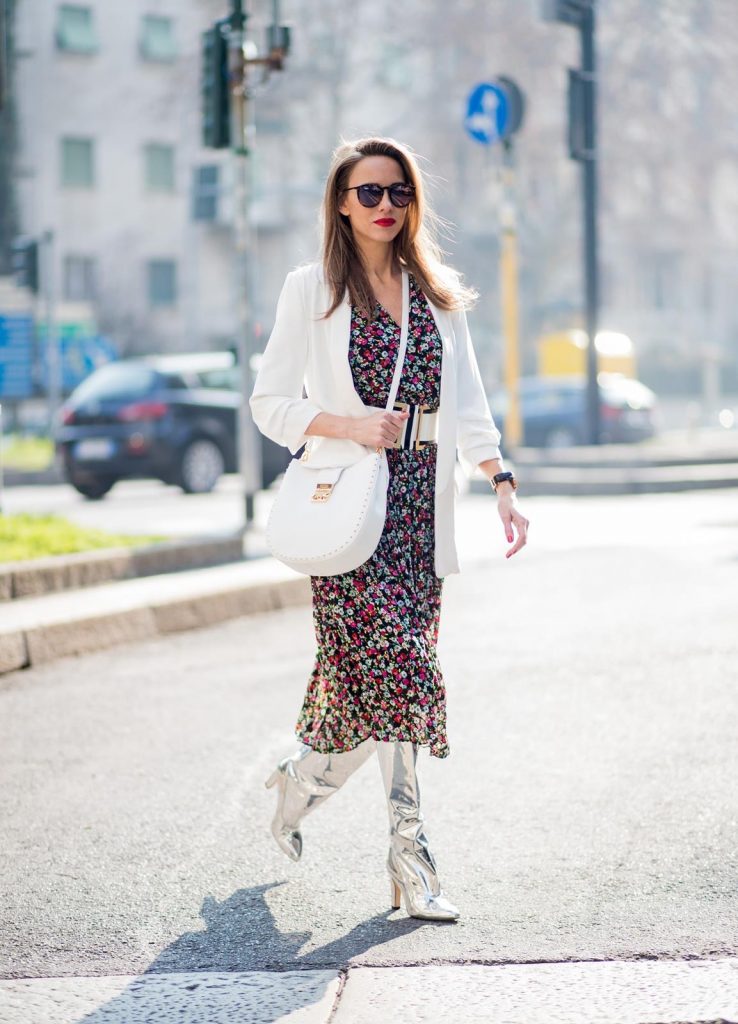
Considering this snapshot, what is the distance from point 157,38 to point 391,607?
152 ft

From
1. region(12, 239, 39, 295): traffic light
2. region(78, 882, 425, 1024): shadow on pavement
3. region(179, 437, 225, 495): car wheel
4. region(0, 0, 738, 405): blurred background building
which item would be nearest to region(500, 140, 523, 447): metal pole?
region(179, 437, 225, 495): car wheel

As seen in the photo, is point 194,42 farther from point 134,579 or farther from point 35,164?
point 134,579

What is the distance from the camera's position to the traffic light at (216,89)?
12.5m

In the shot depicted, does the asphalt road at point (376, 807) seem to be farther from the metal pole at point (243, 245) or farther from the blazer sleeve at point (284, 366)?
the metal pole at point (243, 245)

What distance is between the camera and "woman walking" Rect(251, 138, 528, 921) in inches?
152

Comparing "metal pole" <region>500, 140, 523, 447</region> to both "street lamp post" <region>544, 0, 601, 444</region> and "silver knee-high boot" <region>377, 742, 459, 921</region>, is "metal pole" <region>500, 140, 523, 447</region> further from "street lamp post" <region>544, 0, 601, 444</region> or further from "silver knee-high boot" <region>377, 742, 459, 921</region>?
"silver knee-high boot" <region>377, 742, 459, 921</region>

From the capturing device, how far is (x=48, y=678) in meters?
7.37

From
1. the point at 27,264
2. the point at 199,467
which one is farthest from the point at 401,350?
the point at 27,264

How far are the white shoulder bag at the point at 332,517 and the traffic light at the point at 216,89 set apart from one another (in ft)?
29.9

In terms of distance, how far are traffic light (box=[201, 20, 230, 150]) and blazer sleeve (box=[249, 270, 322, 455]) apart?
888cm

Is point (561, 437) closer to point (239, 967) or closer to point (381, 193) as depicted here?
point (381, 193)

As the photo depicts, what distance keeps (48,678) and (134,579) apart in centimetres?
238

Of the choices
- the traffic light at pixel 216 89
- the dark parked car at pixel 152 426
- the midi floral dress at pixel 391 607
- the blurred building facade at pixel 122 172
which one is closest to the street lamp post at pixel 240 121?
the traffic light at pixel 216 89

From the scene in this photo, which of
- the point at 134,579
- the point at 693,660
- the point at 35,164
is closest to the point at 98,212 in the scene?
the point at 35,164
